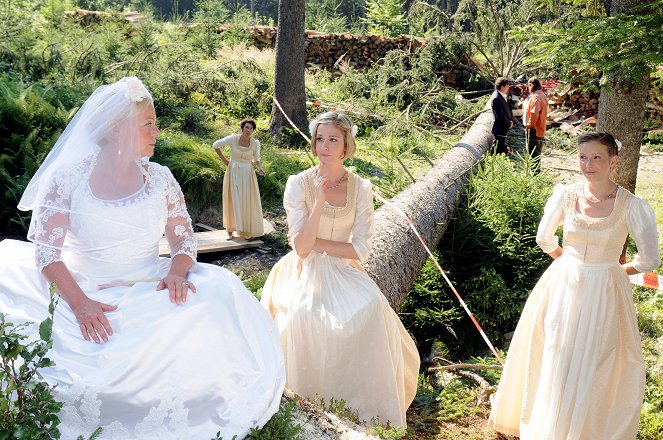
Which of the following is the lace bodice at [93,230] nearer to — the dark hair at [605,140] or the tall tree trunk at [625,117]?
the dark hair at [605,140]

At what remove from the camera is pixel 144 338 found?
2625 mm

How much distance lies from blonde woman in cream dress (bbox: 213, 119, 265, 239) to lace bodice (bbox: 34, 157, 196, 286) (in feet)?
15.7

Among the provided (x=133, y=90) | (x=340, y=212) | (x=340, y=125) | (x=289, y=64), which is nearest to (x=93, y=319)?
(x=133, y=90)

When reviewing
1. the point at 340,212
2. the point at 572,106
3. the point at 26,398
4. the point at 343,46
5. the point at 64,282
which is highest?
the point at 343,46

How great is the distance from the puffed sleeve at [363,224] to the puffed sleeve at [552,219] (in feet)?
3.20

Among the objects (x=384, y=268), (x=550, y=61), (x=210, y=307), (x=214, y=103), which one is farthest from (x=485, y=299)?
(x=214, y=103)

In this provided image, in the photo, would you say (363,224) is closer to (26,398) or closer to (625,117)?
(26,398)

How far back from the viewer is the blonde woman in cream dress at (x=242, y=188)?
7934 millimetres

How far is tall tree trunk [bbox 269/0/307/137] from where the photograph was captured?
12.0 m

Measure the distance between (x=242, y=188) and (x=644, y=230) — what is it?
17.0 feet

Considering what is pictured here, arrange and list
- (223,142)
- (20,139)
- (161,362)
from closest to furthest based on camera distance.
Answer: (161,362) < (20,139) < (223,142)

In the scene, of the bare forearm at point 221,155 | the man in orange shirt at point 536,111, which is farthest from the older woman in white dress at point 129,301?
the man in orange shirt at point 536,111

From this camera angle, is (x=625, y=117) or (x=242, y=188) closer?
(x=625, y=117)

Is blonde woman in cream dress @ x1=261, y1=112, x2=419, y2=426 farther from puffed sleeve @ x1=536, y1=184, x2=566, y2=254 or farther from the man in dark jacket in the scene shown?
the man in dark jacket
